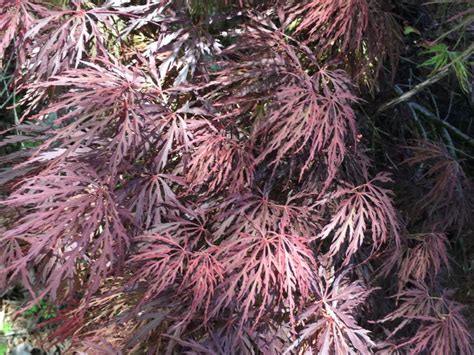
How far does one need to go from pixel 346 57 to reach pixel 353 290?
584 mm

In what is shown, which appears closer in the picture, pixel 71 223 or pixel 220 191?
pixel 71 223

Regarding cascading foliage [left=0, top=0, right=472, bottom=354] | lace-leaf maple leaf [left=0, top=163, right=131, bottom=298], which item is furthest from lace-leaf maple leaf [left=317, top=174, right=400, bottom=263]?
lace-leaf maple leaf [left=0, top=163, right=131, bottom=298]

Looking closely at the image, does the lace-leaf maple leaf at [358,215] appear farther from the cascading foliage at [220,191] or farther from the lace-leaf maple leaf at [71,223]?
the lace-leaf maple leaf at [71,223]

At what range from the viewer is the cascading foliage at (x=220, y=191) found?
45.6 inches

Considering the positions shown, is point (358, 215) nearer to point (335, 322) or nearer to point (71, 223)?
point (335, 322)

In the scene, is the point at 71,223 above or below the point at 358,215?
above

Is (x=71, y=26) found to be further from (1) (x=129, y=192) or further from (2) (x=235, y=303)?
(2) (x=235, y=303)

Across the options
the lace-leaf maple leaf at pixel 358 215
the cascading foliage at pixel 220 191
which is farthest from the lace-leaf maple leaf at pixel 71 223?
the lace-leaf maple leaf at pixel 358 215

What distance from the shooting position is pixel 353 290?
132 cm

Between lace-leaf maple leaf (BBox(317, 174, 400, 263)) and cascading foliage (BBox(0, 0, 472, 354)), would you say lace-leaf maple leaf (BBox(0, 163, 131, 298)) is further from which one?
lace-leaf maple leaf (BBox(317, 174, 400, 263))

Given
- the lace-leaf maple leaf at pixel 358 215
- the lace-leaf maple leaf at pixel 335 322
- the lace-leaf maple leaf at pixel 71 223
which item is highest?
the lace-leaf maple leaf at pixel 71 223

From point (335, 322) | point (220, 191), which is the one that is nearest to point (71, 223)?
point (220, 191)

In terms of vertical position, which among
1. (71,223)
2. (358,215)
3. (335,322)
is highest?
(71,223)

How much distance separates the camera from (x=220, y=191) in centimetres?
134
